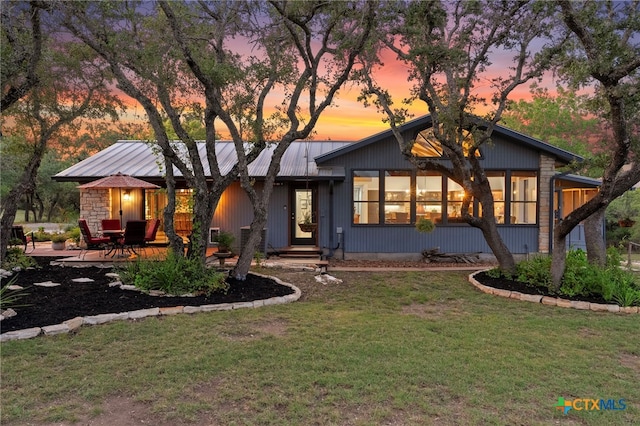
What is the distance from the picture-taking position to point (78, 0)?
21.9 feet

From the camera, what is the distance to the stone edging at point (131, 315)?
4934 millimetres

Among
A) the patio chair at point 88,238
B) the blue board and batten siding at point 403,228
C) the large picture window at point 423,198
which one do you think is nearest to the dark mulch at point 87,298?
the patio chair at point 88,238

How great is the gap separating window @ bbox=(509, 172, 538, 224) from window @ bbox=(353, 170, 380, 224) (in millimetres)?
4066

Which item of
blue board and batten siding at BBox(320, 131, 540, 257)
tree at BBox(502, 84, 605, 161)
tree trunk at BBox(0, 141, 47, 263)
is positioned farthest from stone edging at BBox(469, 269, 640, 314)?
tree at BBox(502, 84, 605, 161)

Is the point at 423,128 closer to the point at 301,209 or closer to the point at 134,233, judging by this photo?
the point at 301,209

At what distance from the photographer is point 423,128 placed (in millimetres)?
12141

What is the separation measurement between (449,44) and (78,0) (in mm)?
7398

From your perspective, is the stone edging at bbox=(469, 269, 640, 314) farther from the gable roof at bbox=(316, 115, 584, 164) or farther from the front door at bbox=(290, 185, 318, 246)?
the front door at bbox=(290, 185, 318, 246)

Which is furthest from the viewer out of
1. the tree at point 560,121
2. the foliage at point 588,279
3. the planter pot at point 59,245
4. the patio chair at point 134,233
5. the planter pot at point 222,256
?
the tree at point 560,121

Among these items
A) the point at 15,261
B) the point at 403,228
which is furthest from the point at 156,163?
the point at 403,228

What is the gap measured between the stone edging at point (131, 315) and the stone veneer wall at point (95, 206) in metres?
8.23

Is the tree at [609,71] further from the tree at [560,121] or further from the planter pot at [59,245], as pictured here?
the tree at [560,121]

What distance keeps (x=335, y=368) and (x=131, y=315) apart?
333 centimetres

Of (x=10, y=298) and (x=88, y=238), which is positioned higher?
(x=88, y=238)
